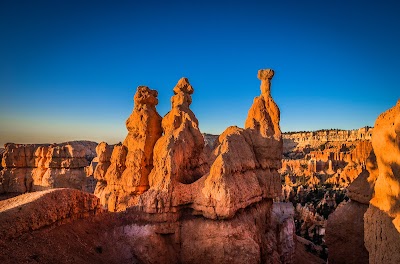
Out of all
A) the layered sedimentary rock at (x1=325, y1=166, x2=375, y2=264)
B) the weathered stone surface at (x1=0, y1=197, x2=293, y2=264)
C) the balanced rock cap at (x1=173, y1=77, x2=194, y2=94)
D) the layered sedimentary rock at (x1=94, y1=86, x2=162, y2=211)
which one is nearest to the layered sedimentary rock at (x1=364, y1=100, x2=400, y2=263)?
the weathered stone surface at (x1=0, y1=197, x2=293, y2=264)

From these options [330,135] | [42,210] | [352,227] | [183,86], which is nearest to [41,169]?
[183,86]

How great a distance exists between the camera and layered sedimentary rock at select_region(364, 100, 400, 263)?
9.41 m

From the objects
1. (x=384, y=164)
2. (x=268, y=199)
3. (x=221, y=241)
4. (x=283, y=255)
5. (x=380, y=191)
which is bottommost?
(x=283, y=255)

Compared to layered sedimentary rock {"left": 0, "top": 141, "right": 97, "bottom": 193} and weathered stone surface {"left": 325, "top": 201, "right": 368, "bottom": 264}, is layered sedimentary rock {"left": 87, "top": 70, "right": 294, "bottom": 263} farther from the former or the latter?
layered sedimentary rock {"left": 0, "top": 141, "right": 97, "bottom": 193}

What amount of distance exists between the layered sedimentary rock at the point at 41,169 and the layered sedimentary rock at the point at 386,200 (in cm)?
3241

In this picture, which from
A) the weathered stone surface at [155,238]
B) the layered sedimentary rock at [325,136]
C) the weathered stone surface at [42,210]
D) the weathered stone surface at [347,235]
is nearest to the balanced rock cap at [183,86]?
the weathered stone surface at [155,238]

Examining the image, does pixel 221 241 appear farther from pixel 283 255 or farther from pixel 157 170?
pixel 283 255

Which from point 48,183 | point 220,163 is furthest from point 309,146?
point 220,163

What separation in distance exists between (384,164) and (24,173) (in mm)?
39331

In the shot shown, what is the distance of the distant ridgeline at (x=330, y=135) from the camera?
14650 cm

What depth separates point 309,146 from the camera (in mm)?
152500

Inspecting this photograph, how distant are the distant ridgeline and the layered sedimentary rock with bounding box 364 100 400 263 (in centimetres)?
14444

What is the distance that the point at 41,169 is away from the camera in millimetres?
38344

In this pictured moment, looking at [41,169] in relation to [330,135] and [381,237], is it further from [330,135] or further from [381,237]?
[330,135]
